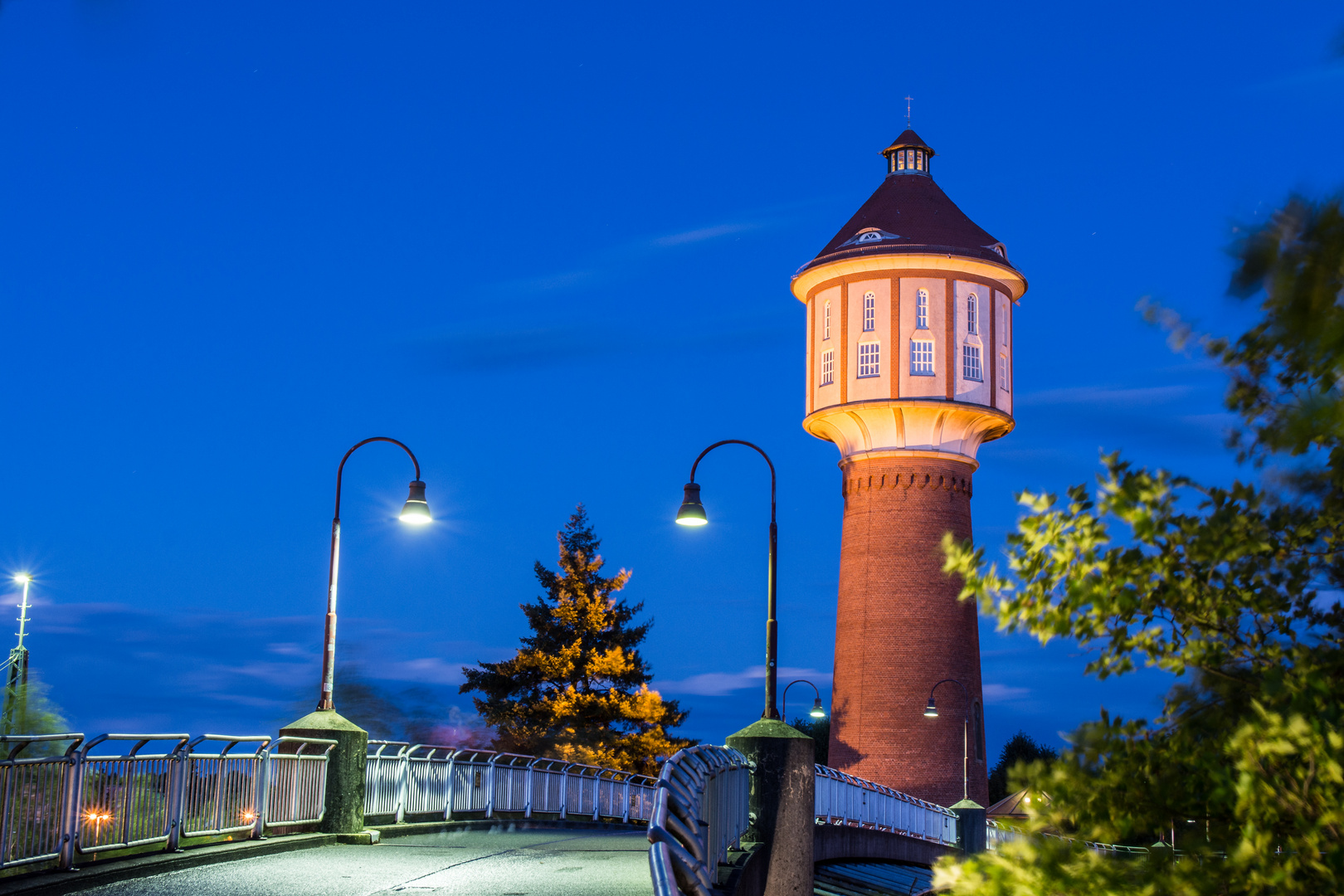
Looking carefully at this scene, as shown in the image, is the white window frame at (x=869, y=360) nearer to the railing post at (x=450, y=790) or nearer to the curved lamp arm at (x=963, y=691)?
the curved lamp arm at (x=963, y=691)

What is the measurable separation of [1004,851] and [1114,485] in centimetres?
134

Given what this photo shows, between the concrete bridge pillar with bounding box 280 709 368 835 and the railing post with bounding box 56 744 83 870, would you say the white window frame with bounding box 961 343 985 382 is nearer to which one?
the concrete bridge pillar with bounding box 280 709 368 835

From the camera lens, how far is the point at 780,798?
56.9 feet

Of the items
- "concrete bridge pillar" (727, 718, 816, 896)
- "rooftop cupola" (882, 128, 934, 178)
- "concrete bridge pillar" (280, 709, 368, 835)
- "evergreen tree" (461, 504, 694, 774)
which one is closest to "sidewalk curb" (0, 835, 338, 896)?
"concrete bridge pillar" (280, 709, 368, 835)

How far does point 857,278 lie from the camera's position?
49.0 m

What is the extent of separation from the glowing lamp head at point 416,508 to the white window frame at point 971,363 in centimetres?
3126

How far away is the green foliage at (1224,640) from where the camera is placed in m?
4.07

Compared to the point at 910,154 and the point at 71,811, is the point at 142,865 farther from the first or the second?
the point at 910,154

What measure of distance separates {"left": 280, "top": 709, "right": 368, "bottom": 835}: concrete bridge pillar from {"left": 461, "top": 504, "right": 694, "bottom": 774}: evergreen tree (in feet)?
98.4

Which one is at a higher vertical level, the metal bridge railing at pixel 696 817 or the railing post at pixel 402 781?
the metal bridge railing at pixel 696 817

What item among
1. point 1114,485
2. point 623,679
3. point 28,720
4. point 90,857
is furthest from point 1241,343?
point 28,720

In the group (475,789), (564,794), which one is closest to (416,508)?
(475,789)

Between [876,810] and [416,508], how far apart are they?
1835 cm

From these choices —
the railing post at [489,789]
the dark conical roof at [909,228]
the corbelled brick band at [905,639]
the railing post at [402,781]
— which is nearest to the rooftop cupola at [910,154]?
the dark conical roof at [909,228]
